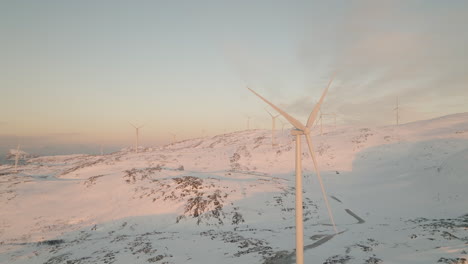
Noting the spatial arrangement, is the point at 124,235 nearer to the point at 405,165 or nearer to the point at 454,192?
the point at 454,192

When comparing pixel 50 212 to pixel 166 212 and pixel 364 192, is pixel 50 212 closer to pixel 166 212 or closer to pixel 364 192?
pixel 166 212

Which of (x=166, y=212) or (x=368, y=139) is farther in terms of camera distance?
(x=368, y=139)

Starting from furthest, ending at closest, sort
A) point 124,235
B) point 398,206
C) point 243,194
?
point 243,194 < point 398,206 < point 124,235

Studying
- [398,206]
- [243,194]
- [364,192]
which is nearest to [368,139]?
[364,192]

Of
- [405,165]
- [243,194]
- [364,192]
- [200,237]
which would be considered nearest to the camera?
[200,237]

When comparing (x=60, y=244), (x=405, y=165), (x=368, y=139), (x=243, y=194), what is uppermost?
(x=368, y=139)

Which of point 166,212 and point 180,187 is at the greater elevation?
point 180,187
